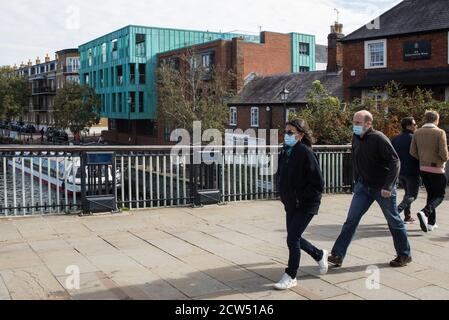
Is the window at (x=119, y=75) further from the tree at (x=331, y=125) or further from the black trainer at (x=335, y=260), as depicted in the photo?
the black trainer at (x=335, y=260)

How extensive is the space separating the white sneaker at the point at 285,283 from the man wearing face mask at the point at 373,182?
3.00 feet

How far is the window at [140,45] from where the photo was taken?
57562mm

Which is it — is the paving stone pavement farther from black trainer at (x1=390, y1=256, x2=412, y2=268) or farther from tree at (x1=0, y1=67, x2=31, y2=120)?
tree at (x1=0, y1=67, x2=31, y2=120)

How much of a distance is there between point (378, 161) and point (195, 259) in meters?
2.43

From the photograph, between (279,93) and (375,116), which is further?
(279,93)

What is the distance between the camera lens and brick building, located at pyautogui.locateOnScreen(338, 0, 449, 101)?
28.9m

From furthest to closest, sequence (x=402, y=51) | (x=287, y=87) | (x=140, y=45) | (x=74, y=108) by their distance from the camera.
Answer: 1. (x=74, y=108)
2. (x=140, y=45)
3. (x=287, y=87)
4. (x=402, y=51)

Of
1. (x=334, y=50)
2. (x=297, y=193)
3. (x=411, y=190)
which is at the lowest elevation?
(x=411, y=190)

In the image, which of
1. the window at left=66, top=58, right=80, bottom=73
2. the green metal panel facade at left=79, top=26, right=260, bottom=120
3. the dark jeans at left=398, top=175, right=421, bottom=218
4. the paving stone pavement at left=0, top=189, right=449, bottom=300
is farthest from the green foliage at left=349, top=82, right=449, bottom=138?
Answer: the window at left=66, top=58, right=80, bottom=73

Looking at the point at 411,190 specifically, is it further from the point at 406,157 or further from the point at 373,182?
the point at 373,182

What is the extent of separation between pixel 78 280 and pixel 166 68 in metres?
40.7

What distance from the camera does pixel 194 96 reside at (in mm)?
42969

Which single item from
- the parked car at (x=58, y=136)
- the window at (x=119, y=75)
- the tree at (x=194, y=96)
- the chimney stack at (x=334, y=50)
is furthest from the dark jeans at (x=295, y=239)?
the parked car at (x=58, y=136)

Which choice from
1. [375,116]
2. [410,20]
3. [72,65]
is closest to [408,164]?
[375,116]
